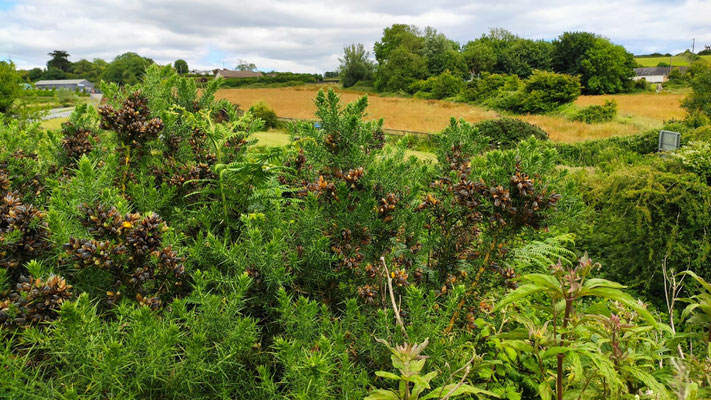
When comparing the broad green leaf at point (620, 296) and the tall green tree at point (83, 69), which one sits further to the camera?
the tall green tree at point (83, 69)

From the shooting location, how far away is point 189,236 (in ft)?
5.14

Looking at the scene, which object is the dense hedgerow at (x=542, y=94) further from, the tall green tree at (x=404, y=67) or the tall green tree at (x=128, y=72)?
the tall green tree at (x=128, y=72)

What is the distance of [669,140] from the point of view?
7789 millimetres

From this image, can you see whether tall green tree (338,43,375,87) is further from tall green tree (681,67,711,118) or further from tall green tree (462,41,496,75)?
tall green tree (681,67,711,118)

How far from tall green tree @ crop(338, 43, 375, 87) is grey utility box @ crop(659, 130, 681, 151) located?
47319 mm

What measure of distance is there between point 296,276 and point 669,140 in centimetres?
899

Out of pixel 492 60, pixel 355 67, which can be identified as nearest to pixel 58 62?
pixel 355 67

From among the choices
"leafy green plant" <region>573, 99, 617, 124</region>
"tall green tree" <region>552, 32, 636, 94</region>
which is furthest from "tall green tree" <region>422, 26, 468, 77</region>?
"leafy green plant" <region>573, 99, 617, 124</region>

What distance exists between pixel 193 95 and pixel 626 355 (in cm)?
231

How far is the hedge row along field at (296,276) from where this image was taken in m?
1.07

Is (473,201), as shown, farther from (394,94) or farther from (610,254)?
(394,94)

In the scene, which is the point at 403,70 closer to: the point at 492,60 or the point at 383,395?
the point at 492,60

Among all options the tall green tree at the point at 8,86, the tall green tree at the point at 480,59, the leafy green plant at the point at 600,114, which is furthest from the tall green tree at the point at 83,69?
the leafy green plant at the point at 600,114

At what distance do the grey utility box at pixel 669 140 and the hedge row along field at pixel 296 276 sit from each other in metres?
7.61
